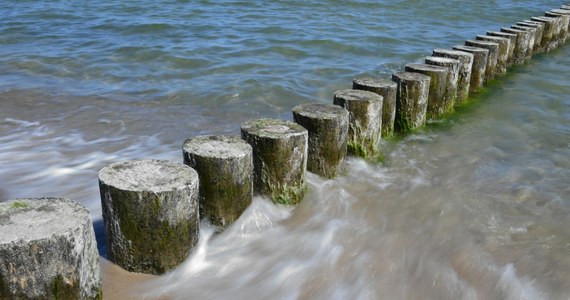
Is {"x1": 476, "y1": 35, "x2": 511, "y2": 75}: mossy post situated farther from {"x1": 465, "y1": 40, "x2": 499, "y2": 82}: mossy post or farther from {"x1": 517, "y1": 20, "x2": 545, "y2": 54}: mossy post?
{"x1": 517, "y1": 20, "x2": 545, "y2": 54}: mossy post

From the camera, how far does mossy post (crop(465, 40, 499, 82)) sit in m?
6.82

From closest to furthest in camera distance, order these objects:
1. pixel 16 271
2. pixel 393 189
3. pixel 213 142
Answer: pixel 16 271 < pixel 213 142 < pixel 393 189

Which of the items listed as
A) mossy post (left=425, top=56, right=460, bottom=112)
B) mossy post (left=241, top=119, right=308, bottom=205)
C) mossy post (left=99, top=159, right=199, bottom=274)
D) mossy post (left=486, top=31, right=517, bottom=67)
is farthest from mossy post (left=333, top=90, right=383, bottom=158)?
mossy post (left=486, top=31, right=517, bottom=67)

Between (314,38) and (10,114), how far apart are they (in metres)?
6.60

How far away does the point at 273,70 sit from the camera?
8.47 meters

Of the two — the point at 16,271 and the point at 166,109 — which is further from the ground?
the point at 16,271

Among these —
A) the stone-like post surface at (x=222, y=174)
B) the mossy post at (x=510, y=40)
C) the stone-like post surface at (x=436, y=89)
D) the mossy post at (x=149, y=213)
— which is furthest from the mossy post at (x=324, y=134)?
the mossy post at (x=510, y=40)

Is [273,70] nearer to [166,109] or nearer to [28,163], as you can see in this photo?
[166,109]

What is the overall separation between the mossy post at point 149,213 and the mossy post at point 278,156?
0.70 meters

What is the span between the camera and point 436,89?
215 inches

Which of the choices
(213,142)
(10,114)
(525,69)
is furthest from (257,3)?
(213,142)

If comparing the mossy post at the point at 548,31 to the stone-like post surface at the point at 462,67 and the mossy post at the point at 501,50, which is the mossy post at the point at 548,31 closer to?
the mossy post at the point at 501,50

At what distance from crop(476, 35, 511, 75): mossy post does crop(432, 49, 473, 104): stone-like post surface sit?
4.46 feet

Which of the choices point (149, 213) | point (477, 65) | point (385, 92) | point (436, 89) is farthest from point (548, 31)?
point (149, 213)
